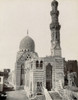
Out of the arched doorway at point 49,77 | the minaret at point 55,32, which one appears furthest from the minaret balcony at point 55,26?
the arched doorway at point 49,77

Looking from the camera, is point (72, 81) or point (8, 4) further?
point (72, 81)

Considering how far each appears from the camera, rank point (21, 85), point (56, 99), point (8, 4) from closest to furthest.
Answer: point (8, 4), point (56, 99), point (21, 85)

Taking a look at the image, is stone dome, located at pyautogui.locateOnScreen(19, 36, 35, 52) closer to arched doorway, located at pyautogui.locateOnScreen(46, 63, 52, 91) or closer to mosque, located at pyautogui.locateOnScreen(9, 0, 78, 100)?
mosque, located at pyautogui.locateOnScreen(9, 0, 78, 100)

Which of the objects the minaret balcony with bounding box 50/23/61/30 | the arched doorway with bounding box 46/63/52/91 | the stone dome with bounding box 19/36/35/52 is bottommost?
the arched doorway with bounding box 46/63/52/91

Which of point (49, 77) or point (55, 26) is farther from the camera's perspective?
point (55, 26)

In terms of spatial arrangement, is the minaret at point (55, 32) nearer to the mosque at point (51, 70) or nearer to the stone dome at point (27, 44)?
the mosque at point (51, 70)

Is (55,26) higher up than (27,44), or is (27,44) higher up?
(55,26)

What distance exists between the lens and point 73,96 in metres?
20.4

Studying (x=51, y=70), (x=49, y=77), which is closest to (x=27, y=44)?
(x=51, y=70)


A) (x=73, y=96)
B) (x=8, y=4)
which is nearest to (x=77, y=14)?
(x=8, y=4)

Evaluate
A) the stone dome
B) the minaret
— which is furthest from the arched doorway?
the stone dome

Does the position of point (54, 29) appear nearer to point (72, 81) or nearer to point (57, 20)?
point (57, 20)

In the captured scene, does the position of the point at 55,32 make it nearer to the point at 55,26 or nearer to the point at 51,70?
the point at 55,26

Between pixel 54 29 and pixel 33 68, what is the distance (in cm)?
791
